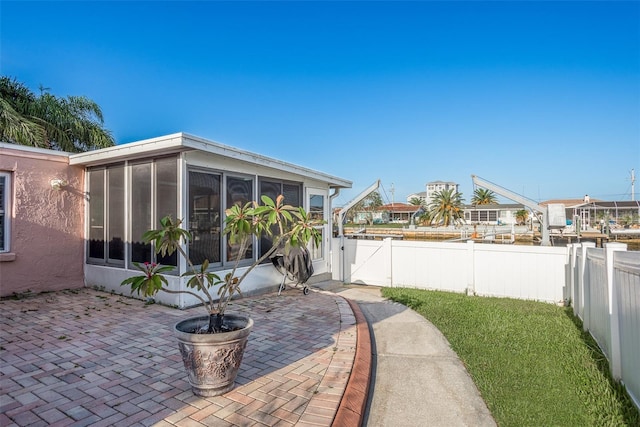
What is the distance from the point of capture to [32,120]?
10859mm

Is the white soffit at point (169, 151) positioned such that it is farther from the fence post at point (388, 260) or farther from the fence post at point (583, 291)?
the fence post at point (583, 291)

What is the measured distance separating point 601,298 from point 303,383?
133 inches

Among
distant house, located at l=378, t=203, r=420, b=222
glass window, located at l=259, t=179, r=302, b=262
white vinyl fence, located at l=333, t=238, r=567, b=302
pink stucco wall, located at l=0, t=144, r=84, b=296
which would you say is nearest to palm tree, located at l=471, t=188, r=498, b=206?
distant house, located at l=378, t=203, r=420, b=222

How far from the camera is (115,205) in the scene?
644 cm

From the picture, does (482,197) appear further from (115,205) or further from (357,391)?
(357,391)

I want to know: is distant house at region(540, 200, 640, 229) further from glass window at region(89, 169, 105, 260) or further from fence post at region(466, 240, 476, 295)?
glass window at region(89, 169, 105, 260)

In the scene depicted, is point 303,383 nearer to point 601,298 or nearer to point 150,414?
point 150,414

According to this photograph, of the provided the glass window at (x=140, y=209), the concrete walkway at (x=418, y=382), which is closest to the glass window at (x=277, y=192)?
the glass window at (x=140, y=209)

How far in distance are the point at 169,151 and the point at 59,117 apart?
8.99 metres

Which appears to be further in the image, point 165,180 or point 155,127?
point 155,127

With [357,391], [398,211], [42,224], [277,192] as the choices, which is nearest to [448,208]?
[398,211]

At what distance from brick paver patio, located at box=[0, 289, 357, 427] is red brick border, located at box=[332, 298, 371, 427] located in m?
0.06

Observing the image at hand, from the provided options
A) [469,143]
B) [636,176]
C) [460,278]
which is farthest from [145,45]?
[636,176]

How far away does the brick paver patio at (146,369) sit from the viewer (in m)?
2.49
